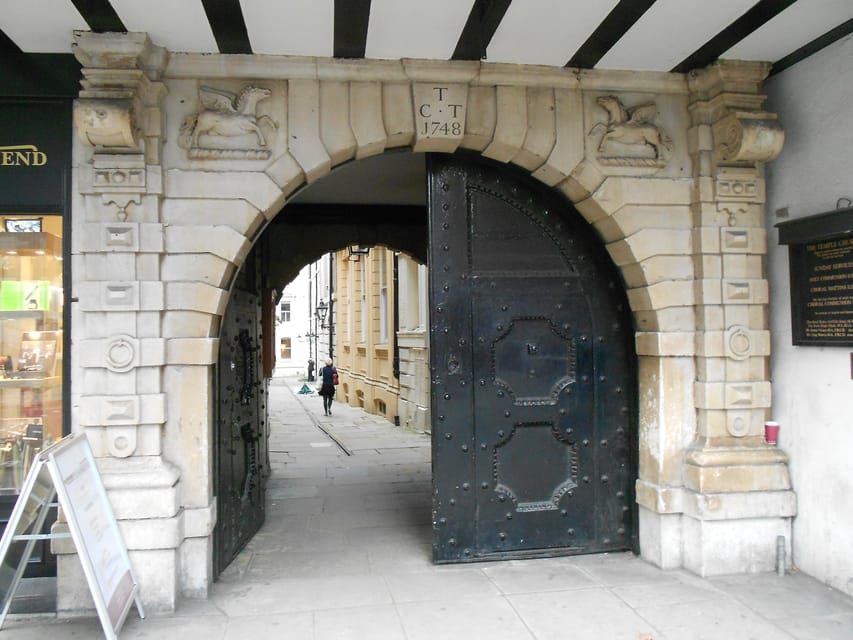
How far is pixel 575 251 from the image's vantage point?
16.4 feet

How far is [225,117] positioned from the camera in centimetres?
429

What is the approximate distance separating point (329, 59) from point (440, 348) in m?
2.09

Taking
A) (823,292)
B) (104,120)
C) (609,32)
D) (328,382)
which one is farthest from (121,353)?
(328,382)

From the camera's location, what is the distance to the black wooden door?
4.69 meters

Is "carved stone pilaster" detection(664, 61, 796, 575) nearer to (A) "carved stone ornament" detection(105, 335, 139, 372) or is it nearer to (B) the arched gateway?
(B) the arched gateway

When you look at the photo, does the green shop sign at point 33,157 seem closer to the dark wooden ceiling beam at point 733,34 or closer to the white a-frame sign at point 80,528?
the white a-frame sign at point 80,528

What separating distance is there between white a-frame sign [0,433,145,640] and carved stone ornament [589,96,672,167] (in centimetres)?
381

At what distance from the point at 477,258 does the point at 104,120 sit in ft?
8.42

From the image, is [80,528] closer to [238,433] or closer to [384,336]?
[238,433]

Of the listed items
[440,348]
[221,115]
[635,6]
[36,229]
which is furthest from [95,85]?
[635,6]

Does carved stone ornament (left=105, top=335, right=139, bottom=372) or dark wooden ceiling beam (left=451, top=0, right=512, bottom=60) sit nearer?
dark wooden ceiling beam (left=451, top=0, right=512, bottom=60)

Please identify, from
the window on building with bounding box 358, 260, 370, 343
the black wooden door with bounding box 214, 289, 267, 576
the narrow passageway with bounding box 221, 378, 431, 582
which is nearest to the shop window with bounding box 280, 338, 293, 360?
the window on building with bounding box 358, 260, 370, 343

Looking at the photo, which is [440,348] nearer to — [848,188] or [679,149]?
[679,149]

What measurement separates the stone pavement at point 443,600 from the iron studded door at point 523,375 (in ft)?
0.98
